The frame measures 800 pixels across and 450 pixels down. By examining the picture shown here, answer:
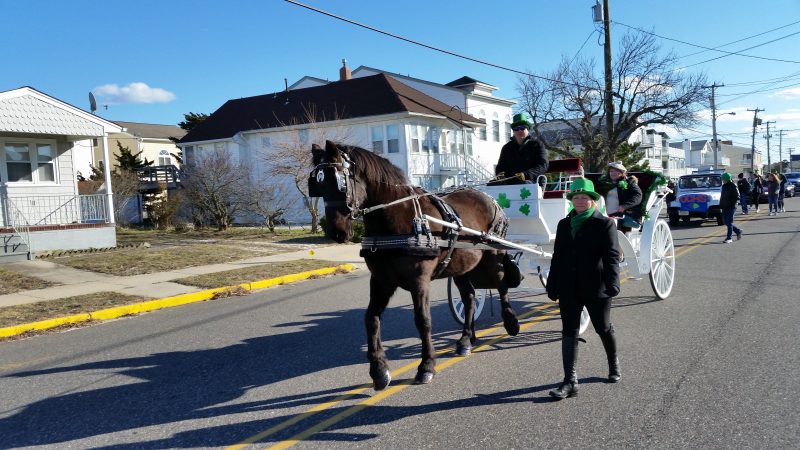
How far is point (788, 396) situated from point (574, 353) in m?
1.69

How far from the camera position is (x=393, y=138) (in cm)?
3130

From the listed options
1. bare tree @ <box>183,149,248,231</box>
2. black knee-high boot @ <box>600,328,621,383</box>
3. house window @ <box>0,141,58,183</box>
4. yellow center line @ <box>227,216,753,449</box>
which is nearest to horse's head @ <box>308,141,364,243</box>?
yellow center line @ <box>227,216,753,449</box>

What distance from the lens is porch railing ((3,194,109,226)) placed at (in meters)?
18.0

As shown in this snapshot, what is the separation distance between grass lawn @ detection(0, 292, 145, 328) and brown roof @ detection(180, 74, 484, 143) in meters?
20.5

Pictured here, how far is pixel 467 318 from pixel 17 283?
10.3m

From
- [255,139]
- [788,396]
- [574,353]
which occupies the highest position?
[255,139]

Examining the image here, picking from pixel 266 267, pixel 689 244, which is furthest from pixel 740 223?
pixel 266 267

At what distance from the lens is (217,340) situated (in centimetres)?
737

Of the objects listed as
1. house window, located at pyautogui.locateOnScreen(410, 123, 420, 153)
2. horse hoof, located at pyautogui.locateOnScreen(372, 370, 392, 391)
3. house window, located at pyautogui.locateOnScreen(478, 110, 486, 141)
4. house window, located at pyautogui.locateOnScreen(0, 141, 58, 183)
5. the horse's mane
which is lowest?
horse hoof, located at pyautogui.locateOnScreen(372, 370, 392, 391)

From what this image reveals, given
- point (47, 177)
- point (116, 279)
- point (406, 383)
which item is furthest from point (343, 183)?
point (47, 177)

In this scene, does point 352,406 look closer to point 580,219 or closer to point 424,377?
point 424,377

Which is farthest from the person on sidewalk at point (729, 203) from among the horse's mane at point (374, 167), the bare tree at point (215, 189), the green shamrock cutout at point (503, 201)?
the bare tree at point (215, 189)

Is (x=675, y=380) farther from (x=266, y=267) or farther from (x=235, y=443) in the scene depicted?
(x=266, y=267)

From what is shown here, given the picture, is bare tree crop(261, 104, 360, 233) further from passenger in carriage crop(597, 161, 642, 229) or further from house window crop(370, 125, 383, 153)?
passenger in carriage crop(597, 161, 642, 229)
